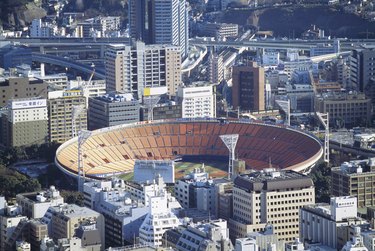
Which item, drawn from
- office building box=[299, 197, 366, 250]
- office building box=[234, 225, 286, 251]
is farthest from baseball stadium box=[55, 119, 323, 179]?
office building box=[234, 225, 286, 251]

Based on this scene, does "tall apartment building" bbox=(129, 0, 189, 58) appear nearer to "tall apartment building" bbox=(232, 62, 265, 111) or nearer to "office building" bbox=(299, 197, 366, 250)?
"tall apartment building" bbox=(232, 62, 265, 111)

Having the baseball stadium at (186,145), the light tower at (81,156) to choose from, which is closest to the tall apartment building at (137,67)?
the baseball stadium at (186,145)

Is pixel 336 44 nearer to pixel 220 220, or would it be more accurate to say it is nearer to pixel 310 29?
pixel 310 29

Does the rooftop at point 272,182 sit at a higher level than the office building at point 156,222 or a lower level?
higher

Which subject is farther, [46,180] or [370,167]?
[46,180]

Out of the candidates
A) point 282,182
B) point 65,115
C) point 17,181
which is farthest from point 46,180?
point 282,182

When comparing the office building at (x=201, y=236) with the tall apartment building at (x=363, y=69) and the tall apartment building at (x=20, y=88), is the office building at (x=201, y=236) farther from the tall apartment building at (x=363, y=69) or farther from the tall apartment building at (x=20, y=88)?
the tall apartment building at (x=363, y=69)

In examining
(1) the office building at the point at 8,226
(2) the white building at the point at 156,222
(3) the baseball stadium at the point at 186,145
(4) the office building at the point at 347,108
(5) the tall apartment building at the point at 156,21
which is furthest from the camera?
(5) the tall apartment building at the point at 156,21
